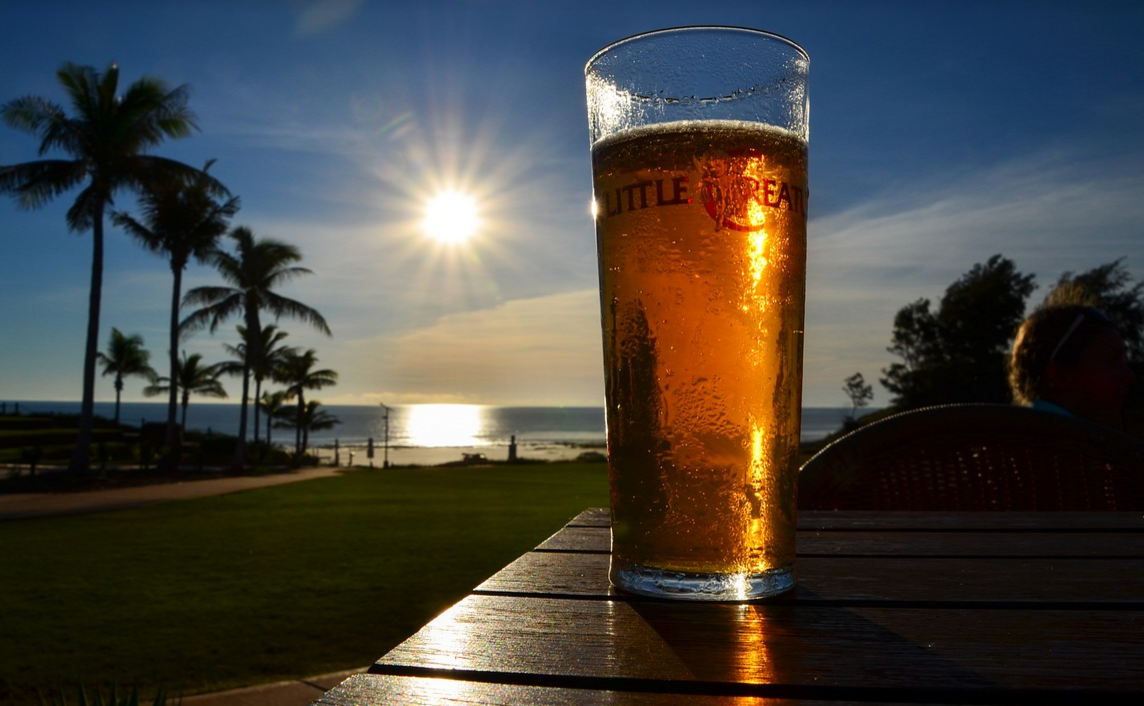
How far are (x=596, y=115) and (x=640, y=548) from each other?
0.47 meters

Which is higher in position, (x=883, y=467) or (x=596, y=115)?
(x=596, y=115)

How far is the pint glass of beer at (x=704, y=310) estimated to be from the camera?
2.51 feet

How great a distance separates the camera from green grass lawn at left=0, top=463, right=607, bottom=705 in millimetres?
4160

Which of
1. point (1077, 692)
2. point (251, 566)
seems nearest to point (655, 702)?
point (1077, 692)

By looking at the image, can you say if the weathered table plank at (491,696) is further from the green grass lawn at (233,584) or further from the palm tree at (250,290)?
the palm tree at (250,290)

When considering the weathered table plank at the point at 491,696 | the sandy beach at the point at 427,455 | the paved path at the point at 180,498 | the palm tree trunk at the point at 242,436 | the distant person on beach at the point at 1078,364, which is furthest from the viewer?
the sandy beach at the point at 427,455

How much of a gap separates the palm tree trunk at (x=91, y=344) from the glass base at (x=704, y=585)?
69.9 ft

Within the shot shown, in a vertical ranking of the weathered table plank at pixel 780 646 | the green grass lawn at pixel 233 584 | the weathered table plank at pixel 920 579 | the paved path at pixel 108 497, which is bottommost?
the paved path at pixel 108 497

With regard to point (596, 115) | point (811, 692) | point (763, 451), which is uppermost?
Answer: point (596, 115)

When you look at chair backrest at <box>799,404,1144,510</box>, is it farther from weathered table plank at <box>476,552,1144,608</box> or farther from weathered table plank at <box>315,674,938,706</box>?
weathered table plank at <box>315,674,938,706</box>

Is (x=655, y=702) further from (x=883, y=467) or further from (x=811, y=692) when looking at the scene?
(x=883, y=467)

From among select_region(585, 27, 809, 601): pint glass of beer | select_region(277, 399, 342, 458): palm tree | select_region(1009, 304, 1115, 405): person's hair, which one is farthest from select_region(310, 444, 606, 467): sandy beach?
select_region(585, 27, 809, 601): pint glass of beer

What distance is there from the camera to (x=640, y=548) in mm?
797

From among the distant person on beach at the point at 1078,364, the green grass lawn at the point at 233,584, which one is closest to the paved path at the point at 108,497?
the green grass lawn at the point at 233,584
